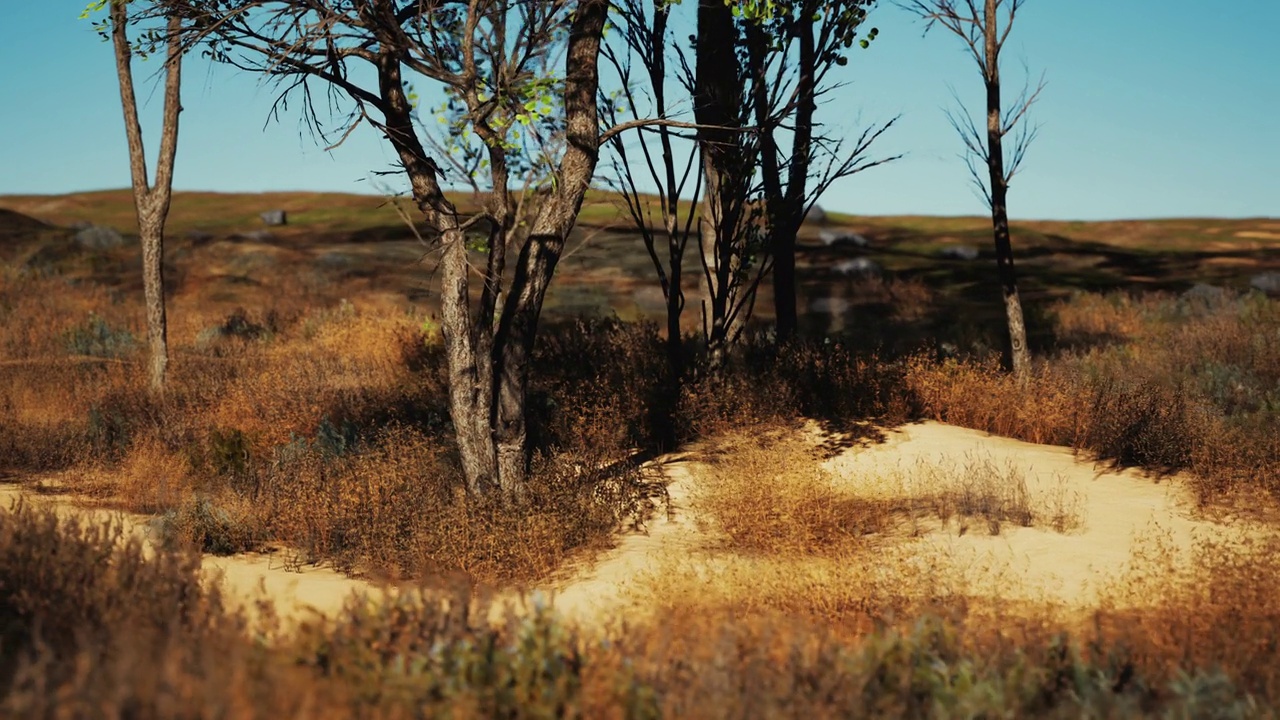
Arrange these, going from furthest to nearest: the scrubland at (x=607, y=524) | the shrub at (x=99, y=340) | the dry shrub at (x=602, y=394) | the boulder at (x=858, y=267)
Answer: the boulder at (x=858, y=267)
the shrub at (x=99, y=340)
the dry shrub at (x=602, y=394)
the scrubland at (x=607, y=524)

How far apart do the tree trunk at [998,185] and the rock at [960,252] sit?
18459mm

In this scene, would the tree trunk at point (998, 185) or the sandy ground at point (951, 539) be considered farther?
the tree trunk at point (998, 185)

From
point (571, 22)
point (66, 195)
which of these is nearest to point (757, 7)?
point (571, 22)

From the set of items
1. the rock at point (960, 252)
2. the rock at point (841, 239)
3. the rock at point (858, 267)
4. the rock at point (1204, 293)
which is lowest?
the rock at point (1204, 293)

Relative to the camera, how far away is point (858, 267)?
2761 cm

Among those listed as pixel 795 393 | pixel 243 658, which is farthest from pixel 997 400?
pixel 243 658

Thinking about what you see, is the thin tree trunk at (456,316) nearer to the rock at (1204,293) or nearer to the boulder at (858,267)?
the rock at (1204,293)

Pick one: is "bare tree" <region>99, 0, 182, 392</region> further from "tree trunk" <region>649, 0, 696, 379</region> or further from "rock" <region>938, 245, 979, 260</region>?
"rock" <region>938, 245, 979, 260</region>

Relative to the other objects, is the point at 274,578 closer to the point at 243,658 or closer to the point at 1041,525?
the point at 243,658

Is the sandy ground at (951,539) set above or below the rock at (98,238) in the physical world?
below

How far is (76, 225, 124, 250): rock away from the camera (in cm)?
2862

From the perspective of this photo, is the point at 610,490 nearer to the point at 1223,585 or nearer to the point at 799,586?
the point at 799,586

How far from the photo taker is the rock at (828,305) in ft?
74.6

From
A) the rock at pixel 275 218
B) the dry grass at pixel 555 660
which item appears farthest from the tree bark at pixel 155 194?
the rock at pixel 275 218
